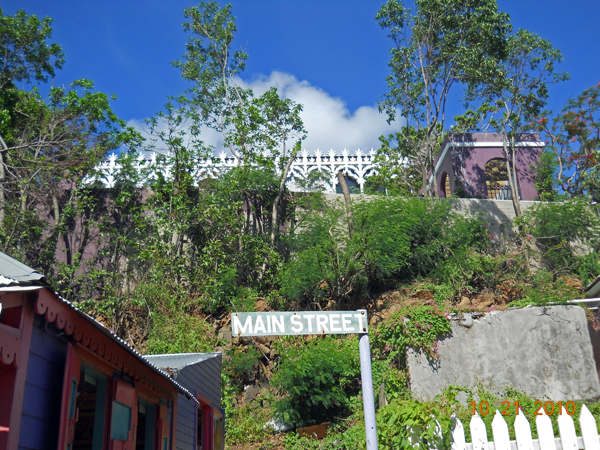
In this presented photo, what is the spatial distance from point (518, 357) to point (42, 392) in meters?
9.49

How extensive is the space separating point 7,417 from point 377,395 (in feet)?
30.8

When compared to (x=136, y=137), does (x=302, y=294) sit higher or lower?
lower

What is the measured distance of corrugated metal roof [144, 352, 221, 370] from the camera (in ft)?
23.9

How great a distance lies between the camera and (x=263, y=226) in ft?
56.4

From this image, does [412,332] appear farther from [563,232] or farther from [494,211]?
[494,211]

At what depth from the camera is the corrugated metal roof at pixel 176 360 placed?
7.27 m

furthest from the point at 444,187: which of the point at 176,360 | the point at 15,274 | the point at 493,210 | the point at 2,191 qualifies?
the point at 15,274

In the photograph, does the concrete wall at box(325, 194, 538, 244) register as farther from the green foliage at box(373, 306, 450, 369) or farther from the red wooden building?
the red wooden building

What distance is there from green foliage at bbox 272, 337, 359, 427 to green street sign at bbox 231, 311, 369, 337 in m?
6.83

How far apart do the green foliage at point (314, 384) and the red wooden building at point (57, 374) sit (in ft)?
16.6

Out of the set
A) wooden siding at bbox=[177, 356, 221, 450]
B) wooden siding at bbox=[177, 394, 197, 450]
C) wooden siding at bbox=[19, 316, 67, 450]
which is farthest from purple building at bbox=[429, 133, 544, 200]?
wooden siding at bbox=[19, 316, 67, 450]

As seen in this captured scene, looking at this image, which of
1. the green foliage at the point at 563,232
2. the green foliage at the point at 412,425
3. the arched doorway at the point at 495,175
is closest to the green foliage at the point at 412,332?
the green foliage at the point at 412,425

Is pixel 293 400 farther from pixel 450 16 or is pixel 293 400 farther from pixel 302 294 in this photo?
pixel 450 16

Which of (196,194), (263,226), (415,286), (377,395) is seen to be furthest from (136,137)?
(377,395)
